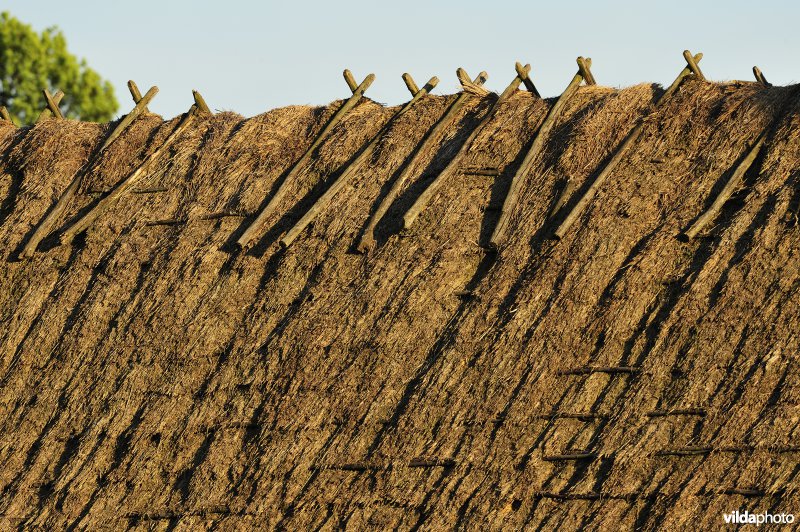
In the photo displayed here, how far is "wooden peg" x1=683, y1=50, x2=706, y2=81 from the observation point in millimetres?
9695

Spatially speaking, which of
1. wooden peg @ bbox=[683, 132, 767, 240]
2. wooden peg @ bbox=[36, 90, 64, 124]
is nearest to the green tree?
wooden peg @ bbox=[36, 90, 64, 124]

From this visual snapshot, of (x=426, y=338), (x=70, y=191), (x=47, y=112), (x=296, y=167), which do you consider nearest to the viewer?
(x=426, y=338)

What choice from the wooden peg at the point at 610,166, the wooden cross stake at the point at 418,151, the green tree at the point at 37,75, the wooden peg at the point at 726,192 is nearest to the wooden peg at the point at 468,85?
the wooden cross stake at the point at 418,151

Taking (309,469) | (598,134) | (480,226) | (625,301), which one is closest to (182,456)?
(309,469)

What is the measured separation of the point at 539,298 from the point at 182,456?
10.3 feet

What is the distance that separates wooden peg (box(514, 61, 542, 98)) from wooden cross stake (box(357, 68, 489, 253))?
43 cm

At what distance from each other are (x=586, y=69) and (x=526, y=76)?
0.55 m

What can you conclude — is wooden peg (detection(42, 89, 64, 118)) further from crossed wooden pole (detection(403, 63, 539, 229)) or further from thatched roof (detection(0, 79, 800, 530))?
crossed wooden pole (detection(403, 63, 539, 229))

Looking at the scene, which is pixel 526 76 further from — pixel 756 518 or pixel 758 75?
pixel 756 518

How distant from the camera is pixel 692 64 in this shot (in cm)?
970

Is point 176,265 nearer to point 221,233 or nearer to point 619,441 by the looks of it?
point 221,233

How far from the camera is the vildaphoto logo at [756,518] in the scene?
728 centimetres

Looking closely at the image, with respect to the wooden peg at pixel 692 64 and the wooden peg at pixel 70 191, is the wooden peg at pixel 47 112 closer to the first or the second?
the wooden peg at pixel 70 191

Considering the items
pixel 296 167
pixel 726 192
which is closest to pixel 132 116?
pixel 296 167
